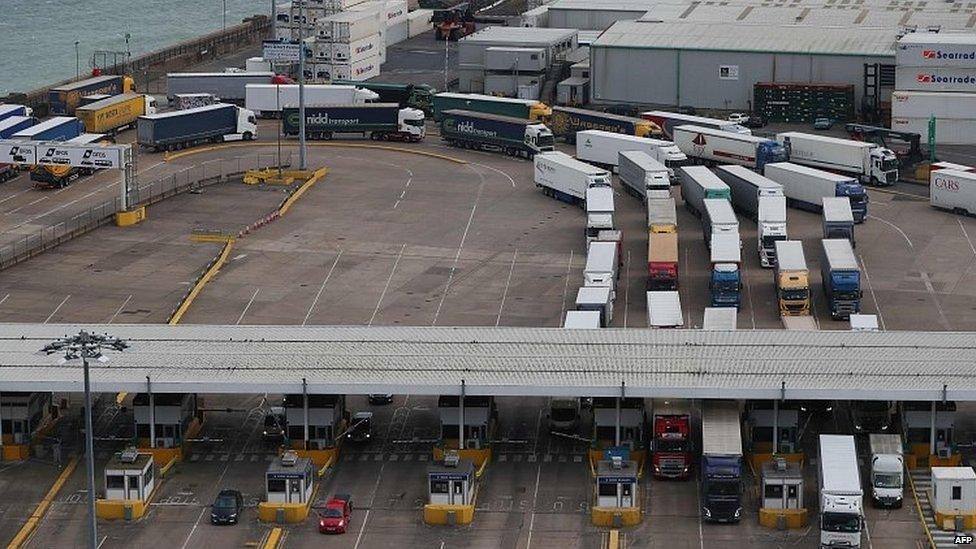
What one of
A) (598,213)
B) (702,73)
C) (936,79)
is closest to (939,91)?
(936,79)

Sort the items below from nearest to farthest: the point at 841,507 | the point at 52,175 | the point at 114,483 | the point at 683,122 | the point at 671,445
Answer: the point at 841,507
the point at 114,483
the point at 671,445
the point at 52,175
the point at 683,122

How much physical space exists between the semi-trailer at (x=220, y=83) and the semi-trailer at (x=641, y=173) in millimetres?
37803

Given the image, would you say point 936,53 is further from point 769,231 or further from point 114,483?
point 114,483

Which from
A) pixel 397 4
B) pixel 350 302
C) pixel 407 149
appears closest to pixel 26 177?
pixel 407 149

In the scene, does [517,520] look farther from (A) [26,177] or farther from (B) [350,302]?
(A) [26,177]

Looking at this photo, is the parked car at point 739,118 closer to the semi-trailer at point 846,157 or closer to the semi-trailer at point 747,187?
the semi-trailer at point 846,157

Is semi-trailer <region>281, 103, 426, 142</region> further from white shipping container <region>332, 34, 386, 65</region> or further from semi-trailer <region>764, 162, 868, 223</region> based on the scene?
semi-trailer <region>764, 162, 868, 223</region>

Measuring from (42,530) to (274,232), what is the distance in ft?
144

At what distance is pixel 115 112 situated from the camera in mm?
139625

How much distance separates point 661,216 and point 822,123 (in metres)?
36.2

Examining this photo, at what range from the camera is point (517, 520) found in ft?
228

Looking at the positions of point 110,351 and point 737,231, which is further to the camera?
point 737,231

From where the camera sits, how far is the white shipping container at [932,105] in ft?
438

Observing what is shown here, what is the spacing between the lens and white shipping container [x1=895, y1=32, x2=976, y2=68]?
5261 inches
